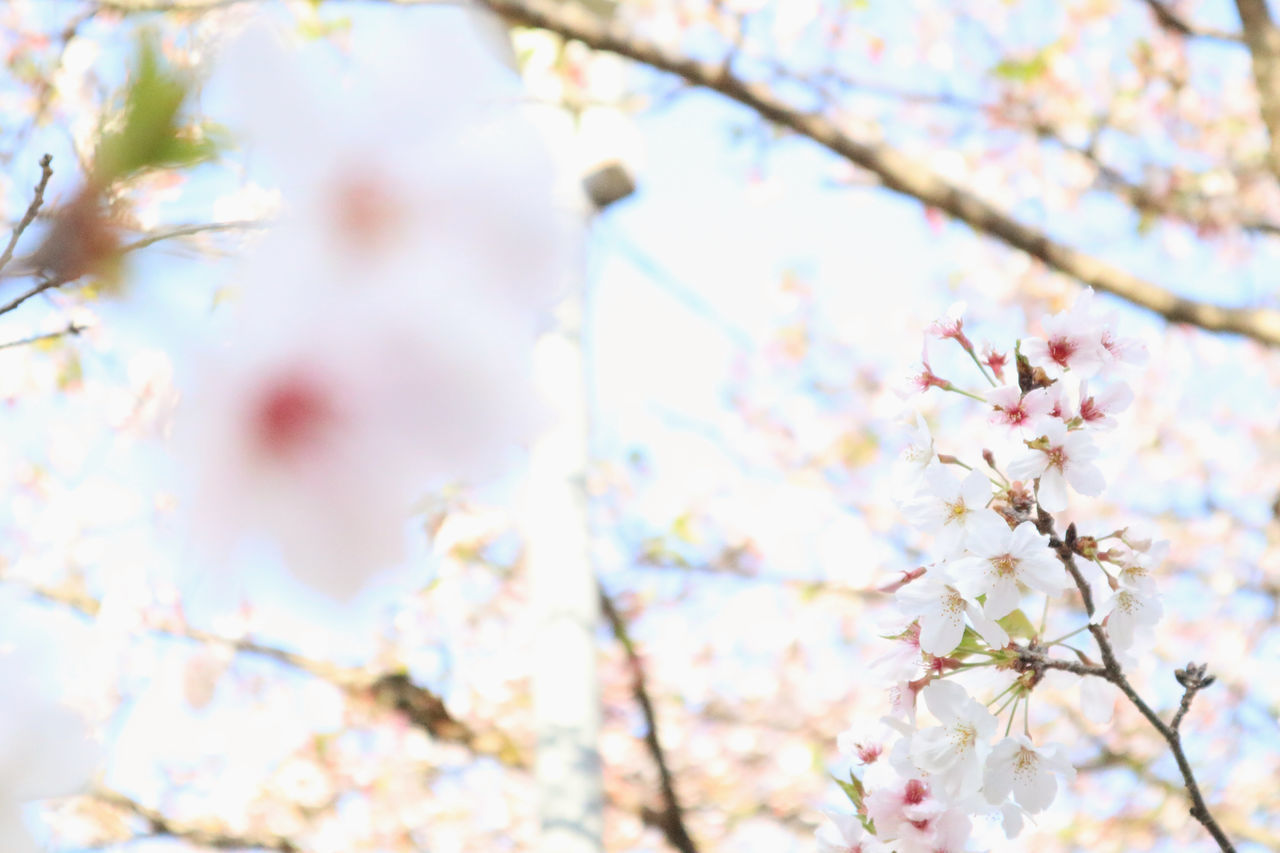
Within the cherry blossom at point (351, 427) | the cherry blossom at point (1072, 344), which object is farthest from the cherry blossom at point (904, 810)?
the cherry blossom at point (351, 427)

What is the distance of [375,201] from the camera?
0.80 ft

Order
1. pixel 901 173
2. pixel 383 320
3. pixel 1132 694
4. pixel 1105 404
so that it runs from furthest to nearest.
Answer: pixel 901 173 → pixel 1105 404 → pixel 1132 694 → pixel 383 320

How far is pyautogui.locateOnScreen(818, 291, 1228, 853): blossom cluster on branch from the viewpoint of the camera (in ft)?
2.20

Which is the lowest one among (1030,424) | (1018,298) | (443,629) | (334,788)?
(334,788)

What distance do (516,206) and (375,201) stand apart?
36 mm

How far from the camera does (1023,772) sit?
692 millimetres

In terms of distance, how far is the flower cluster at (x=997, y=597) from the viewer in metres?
0.67

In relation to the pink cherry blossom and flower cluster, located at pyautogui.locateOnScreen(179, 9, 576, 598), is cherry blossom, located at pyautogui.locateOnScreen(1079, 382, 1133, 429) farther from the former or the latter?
flower cluster, located at pyautogui.locateOnScreen(179, 9, 576, 598)

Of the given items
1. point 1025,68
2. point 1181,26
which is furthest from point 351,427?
point 1025,68

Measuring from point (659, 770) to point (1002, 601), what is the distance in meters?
2.22

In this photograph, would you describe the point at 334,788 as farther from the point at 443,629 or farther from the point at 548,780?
the point at 548,780

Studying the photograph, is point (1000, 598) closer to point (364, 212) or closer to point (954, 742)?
point (954, 742)

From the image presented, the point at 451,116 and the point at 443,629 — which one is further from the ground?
the point at 451,116

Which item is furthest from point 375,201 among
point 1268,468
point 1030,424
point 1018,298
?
point 1268,468
